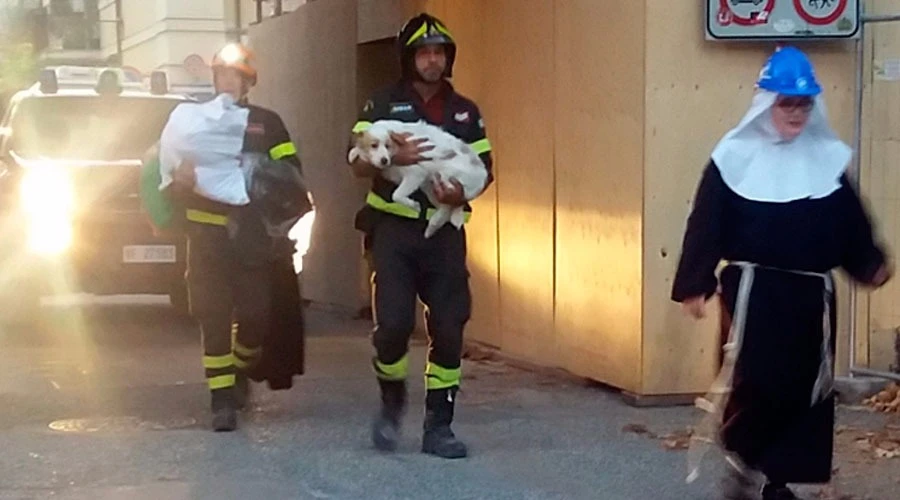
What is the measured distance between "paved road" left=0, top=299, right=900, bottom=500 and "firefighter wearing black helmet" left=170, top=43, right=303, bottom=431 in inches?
14.5

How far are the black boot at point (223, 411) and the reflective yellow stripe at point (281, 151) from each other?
1.18m

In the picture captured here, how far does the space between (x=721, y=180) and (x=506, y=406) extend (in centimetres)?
301

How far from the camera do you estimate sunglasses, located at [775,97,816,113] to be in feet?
18.8

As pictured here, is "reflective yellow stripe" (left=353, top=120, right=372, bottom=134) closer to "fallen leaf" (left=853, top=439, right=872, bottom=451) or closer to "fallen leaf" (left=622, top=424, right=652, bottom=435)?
"fallen leaf" (left=622, top=424, right=652, bottom=435)

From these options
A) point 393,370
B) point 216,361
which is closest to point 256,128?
point 216,361

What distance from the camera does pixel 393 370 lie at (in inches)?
280

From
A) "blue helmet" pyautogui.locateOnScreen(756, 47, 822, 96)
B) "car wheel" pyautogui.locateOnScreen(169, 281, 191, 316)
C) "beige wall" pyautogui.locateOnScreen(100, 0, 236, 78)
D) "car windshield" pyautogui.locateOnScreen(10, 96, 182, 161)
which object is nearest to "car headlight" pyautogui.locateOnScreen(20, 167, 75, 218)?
"car windshield" pyautogui.locateOnScreen(10, 96, 182, 161)

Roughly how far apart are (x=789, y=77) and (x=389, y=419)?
8.43ft

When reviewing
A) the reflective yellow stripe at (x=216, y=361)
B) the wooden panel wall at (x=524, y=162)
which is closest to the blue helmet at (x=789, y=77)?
the reflective yellow stripe at (x=216, y=361)

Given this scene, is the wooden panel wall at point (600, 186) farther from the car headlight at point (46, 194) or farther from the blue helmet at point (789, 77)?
the car headlight at point (46, 194)

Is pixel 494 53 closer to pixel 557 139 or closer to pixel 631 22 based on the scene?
pixel 557 139

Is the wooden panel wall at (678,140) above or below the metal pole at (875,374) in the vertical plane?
above

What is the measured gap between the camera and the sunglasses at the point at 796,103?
5719 millimetres

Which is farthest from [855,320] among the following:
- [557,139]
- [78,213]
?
[78,213]
